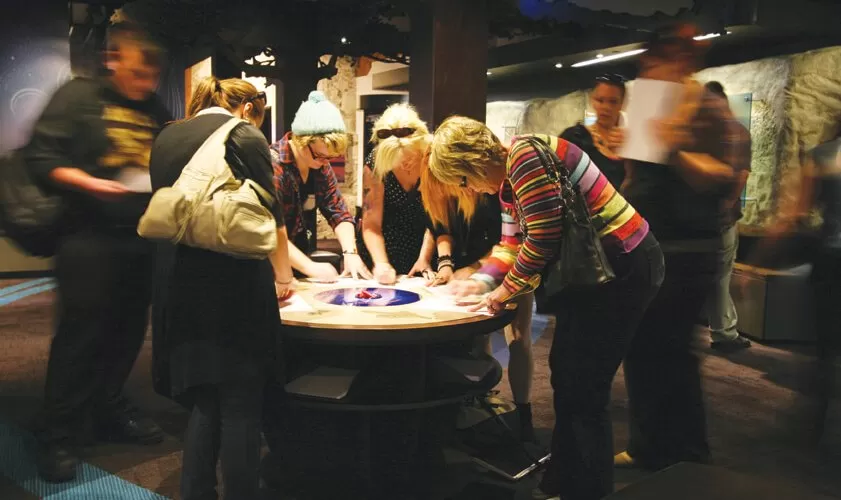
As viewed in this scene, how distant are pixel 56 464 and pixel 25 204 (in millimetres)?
1007

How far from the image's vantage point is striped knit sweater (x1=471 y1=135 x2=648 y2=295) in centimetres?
206

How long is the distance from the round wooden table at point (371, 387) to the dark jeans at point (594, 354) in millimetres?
231

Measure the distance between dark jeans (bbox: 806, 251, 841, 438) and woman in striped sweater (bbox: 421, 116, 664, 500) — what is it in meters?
1.20

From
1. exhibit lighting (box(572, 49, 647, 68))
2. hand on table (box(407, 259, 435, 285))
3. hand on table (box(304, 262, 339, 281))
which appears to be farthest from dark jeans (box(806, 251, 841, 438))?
exhibit lighting (box(572, 49, 647, 68))

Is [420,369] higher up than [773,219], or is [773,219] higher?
[773,219]

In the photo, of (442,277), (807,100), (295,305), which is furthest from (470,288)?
(807,100)

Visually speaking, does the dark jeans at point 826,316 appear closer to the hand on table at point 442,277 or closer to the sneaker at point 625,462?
the sneaker at point 625,462

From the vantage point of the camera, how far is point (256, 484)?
2098mm

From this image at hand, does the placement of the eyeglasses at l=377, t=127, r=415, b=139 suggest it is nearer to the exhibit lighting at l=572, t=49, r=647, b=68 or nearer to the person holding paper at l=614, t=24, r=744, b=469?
the person holding paper at l=614, t=24, r=744, b=469

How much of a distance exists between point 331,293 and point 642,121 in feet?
4.29

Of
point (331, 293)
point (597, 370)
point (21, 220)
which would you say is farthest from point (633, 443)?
point (21, 220)

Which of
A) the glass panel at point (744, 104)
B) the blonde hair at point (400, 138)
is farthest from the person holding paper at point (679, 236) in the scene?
the glass panel at point (744, 104)

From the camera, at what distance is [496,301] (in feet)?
7.39

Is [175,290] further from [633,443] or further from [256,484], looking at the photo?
[633,443]
